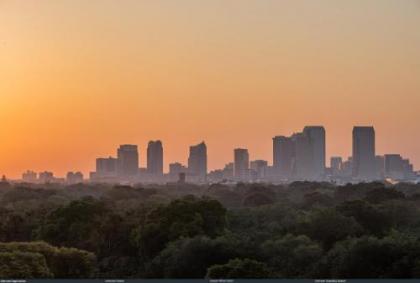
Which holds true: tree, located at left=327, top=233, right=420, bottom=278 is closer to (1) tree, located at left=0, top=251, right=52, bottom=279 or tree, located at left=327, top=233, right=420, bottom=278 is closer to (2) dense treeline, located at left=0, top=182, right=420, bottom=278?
(2) dense treeline, located at left=0, top=182, right=420, bottom=278

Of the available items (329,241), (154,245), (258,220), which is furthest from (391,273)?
(258,220)

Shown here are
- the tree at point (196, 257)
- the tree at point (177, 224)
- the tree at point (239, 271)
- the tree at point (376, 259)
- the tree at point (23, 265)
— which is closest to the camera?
the tree at point (239, 271)

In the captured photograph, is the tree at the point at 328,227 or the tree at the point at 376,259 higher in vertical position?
the tree at the point at 328,227

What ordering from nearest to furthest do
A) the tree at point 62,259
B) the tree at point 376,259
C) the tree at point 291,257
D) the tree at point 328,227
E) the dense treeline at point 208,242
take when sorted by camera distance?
the tree at point 376,259 < the dense treeline at point 208,242 < the tree at point 62,259 < the tree at point 291,257 < the tree at point 328,227

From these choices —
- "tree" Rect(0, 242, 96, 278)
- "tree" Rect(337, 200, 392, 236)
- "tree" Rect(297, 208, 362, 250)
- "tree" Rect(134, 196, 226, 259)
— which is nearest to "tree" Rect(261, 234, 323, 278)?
"tree" Rect(297, 208, 362, 250)

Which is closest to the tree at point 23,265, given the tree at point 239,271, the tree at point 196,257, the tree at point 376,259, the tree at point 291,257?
the tree at point 196,257

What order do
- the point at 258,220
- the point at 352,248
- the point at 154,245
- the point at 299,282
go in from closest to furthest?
the point at 299,282 < the point at 352,248 < the point at 154,245 < the point at 258,220

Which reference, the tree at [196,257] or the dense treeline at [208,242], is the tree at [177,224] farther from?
the tree at [196,257]

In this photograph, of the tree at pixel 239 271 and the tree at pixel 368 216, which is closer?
the tree at pixel 239 271

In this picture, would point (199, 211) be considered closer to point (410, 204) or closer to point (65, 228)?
point (65, 228)
